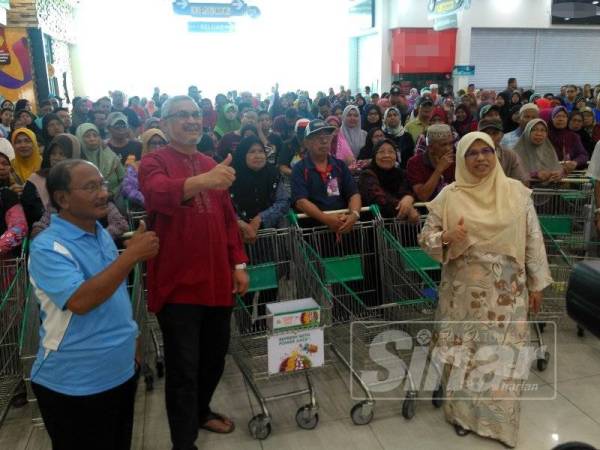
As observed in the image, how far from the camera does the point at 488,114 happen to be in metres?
5.69

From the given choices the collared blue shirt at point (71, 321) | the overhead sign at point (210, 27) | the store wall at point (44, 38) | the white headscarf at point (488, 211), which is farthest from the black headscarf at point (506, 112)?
the store wall at point (44, 38)

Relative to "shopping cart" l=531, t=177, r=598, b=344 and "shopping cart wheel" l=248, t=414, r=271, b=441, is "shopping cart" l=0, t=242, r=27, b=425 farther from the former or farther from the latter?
"shopping cart" l=531, t=177, r=598, b=344

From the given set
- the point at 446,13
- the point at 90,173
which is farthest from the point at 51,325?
the point at 446,13

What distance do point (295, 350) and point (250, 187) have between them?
1.34 metres

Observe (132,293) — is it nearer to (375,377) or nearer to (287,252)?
(287,252)

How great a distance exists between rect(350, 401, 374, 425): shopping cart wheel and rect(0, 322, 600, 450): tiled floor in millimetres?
42

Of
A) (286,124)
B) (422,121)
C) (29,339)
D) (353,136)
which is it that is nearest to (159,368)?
(29,339)

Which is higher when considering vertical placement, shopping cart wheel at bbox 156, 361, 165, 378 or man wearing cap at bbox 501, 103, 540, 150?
man wearing cap at bbox 501, 103, 540, 150

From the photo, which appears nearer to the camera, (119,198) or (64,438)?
(64,438)

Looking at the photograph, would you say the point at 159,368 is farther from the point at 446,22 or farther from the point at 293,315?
the point at 446,22

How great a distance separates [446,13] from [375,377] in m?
10.6

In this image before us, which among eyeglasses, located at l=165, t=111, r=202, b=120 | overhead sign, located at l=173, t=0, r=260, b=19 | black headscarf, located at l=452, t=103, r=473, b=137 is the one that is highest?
overhead sign, located at l=173, t=0, r=260, b=19

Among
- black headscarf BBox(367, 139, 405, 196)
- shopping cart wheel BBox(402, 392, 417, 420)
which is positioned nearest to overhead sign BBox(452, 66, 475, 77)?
black headscarf BBox(367, 139, 405, 196)

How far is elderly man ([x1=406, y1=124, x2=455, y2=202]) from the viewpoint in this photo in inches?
150
